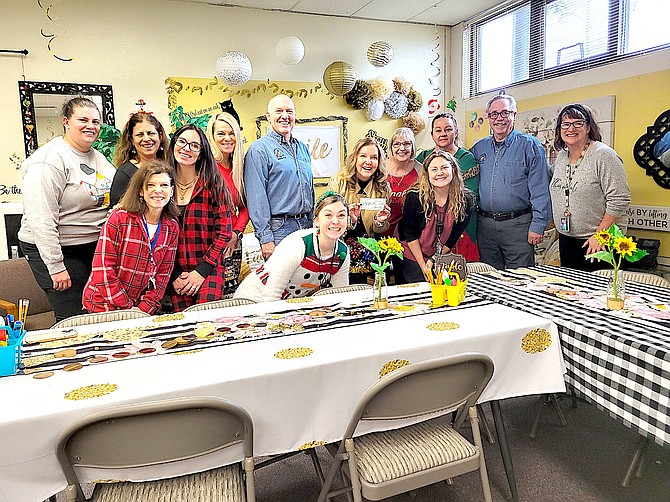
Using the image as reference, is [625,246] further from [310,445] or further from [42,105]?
[42,105]

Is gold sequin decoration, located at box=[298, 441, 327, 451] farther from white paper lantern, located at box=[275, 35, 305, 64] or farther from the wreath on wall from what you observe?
the wreath on wall

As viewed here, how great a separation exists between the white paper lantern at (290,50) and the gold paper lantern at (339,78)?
0.32m

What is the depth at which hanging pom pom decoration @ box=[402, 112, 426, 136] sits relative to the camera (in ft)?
18.9

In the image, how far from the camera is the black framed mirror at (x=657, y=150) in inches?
146

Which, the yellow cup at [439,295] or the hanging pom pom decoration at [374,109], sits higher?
the hanging pom pom decoration at [374,109]

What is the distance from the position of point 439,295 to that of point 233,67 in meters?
3.35

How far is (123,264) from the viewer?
2676mm

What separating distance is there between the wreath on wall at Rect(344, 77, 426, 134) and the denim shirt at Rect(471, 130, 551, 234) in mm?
2008

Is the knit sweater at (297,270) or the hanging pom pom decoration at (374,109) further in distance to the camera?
the hanging pom pom decoration at (374,109)

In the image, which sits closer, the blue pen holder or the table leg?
the blue pen holder

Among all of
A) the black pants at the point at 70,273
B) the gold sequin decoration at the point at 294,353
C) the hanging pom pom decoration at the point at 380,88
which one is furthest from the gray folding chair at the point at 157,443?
the hanging pom pom decoration at the point at 380,88

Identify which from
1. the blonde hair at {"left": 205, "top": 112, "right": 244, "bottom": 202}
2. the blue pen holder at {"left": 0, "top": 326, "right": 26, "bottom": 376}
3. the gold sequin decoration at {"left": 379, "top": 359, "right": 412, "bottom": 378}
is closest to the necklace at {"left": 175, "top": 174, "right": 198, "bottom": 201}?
the blonde hair at {"left": 205, "top": 112, "right": 244, "bottom": 202}

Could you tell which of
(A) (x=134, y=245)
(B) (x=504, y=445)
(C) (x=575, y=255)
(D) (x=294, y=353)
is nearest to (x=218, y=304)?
(A) (x=134, y=245)

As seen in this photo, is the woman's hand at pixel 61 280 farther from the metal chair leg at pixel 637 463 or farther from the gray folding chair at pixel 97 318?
the metal chair leg at pixel 637 463
